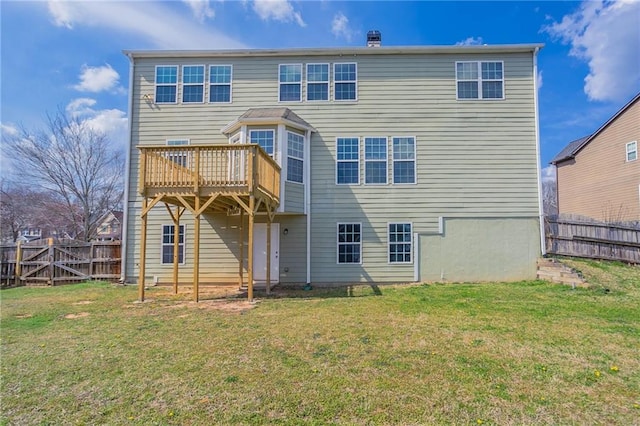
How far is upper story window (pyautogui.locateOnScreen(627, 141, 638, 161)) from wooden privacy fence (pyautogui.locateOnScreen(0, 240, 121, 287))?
22.0 metres

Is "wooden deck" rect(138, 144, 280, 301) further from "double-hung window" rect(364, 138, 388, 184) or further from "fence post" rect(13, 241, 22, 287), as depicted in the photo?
"fence post" rect(13, 241, 22, 287)

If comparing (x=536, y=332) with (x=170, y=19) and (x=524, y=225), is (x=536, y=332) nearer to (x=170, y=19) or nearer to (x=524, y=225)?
(x=524, y=225)

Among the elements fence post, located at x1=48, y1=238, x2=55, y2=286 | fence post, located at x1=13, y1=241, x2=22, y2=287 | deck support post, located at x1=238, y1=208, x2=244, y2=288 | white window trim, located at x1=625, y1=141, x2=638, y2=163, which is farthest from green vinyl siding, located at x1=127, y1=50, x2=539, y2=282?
white window trim, located at x1=625, y1=141, x2=638, y2=163

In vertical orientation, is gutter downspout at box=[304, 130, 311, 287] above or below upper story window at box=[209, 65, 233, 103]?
below

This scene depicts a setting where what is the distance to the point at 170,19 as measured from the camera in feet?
35.4

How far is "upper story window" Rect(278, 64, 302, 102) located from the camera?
11.3m

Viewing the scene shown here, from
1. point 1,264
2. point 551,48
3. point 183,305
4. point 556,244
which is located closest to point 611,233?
point 556,244

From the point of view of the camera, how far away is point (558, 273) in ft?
32.1

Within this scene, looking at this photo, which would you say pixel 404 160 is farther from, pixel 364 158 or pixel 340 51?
pixel 340 51

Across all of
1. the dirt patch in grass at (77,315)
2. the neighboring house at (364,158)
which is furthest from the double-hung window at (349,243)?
the dirt patch in grass at (77,315)

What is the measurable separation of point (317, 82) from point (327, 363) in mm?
9442

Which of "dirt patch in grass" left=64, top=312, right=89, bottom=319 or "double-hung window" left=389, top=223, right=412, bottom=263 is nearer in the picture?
"dirt patch in grass" left=64, top=312, right=89, bottom=319

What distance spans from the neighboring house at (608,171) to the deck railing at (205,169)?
675 inches

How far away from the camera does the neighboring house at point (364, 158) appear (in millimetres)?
10828
